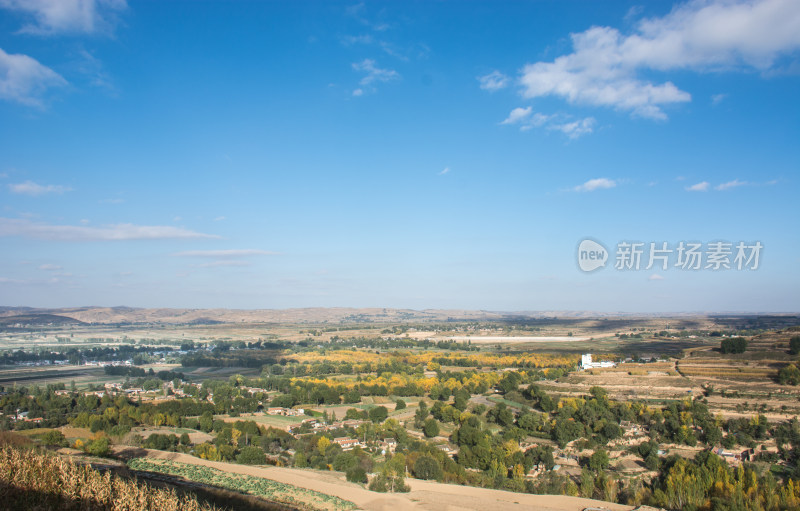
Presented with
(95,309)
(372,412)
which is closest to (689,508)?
(372,412)

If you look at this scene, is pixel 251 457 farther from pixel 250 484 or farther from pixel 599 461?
pixel 599 461

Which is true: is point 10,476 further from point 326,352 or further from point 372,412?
point 326,352

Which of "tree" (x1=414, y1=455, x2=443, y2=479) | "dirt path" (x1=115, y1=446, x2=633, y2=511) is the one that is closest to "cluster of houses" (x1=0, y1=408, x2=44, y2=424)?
"dirt path" (x1=115, y1=446, x2=633, y2=511)

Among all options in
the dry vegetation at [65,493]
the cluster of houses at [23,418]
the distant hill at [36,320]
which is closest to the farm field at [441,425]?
the cluster of houses at [23,418]

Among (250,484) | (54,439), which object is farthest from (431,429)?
(54,439)

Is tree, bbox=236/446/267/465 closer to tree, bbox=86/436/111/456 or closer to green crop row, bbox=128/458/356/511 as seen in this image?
green crop row, bbox=128/458/356/511
